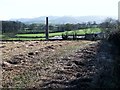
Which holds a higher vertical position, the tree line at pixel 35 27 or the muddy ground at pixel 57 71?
the tree line at pixel 35 27

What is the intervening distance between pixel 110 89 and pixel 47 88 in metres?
1.23

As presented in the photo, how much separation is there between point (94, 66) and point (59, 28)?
55.1ft

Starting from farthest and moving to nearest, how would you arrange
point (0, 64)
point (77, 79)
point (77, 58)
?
point (77, 58) → point (0, 64) → point (77, 79)

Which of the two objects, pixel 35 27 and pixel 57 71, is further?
pixel 35 27

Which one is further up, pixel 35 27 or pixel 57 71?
pixel 35 27

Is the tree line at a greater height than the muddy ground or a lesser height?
greater

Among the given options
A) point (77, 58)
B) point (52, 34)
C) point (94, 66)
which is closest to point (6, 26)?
point (52, 34)

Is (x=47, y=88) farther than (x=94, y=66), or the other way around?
(x=94, y=66)

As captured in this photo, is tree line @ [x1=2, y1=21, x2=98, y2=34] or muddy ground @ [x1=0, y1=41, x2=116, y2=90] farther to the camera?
tree line @ [x1=2, y1=21, x2=98, y2=34]

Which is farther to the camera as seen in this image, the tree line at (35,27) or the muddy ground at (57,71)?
the tree line at (35,27)

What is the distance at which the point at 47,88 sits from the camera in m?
6.51

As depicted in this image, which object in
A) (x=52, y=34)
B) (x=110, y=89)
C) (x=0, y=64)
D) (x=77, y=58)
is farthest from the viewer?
(x=52, y=34)

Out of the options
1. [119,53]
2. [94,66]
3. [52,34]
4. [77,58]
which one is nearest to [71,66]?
[94,66]

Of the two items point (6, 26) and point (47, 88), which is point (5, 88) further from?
point (6, 26)
